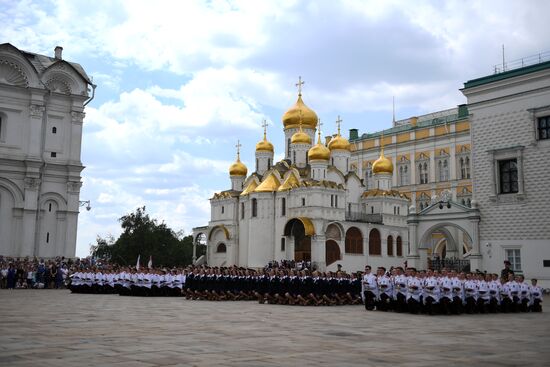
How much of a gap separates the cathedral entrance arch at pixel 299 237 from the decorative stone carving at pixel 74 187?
48.8ft

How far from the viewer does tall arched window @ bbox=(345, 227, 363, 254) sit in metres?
43.5

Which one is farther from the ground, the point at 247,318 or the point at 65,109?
the point at 65,109

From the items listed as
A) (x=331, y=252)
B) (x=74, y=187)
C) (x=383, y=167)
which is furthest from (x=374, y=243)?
(x=74, y=187)

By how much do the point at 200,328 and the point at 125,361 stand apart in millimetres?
4108

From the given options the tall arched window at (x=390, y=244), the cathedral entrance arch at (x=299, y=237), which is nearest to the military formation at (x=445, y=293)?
the cathedral entrance arch at (x=299, y=237)

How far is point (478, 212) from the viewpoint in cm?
2852

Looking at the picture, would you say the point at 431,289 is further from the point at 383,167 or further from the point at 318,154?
the point at 383,167

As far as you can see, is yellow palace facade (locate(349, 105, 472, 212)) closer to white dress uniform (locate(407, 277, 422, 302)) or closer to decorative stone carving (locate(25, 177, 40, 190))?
decorative stone carving (locate(25, 177, 40, 190))

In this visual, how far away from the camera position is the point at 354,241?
1736 inches

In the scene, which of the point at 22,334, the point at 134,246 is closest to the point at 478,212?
the point at 22,334

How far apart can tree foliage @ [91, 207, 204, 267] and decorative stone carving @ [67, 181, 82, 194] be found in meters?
14.7

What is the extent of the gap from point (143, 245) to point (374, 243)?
20.2 metres

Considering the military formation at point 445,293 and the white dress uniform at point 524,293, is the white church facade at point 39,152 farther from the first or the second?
the white dress uniform at point 524,293

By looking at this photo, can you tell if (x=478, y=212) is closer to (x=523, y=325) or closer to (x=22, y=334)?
(x=523, y=325)
